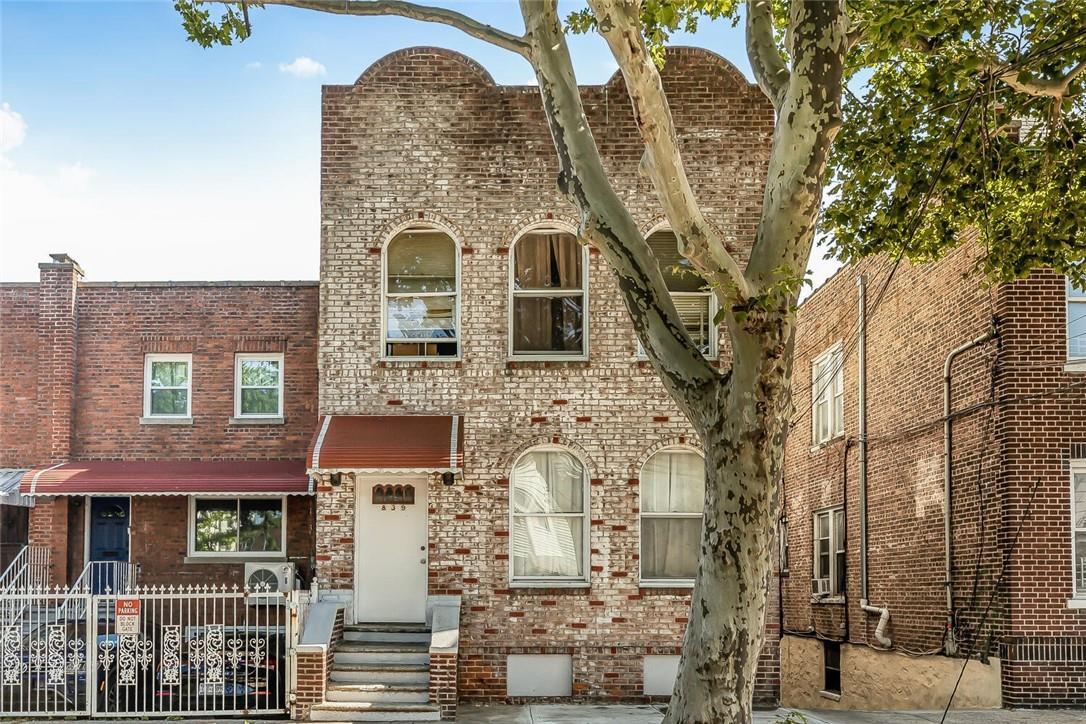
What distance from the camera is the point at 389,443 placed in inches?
644

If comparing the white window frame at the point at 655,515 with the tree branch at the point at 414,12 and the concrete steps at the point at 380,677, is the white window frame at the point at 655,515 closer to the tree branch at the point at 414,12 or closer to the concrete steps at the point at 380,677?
the concrete steps at the point at 380,677

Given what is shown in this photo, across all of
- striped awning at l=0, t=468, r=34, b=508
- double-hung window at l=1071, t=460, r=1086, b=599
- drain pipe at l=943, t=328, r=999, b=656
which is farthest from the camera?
striped awning at l=0, t=468, r=34, b=508

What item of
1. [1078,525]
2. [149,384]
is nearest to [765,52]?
[1078,525]

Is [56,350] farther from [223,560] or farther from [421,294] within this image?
[421,294]

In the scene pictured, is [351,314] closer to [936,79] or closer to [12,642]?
[12,642]

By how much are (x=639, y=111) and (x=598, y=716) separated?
8.28 metres

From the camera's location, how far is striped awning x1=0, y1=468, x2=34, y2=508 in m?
20.7

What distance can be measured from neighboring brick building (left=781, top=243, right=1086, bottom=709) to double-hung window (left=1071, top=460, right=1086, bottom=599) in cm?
2

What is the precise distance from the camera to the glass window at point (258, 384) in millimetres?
21469

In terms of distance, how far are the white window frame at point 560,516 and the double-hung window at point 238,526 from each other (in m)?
5.92

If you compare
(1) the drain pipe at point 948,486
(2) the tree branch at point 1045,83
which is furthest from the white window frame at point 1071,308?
(2) the tree branch at point 1045,83

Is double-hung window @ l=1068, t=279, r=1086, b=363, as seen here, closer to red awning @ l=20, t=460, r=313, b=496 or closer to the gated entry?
the gated entry

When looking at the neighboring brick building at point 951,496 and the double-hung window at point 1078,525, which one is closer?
the neighboring brick building at point 951,496

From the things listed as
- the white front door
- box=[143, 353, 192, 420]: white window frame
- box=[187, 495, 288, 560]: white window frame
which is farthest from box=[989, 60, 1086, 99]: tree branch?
box=[143, 353, 192, 420]: white window frame
